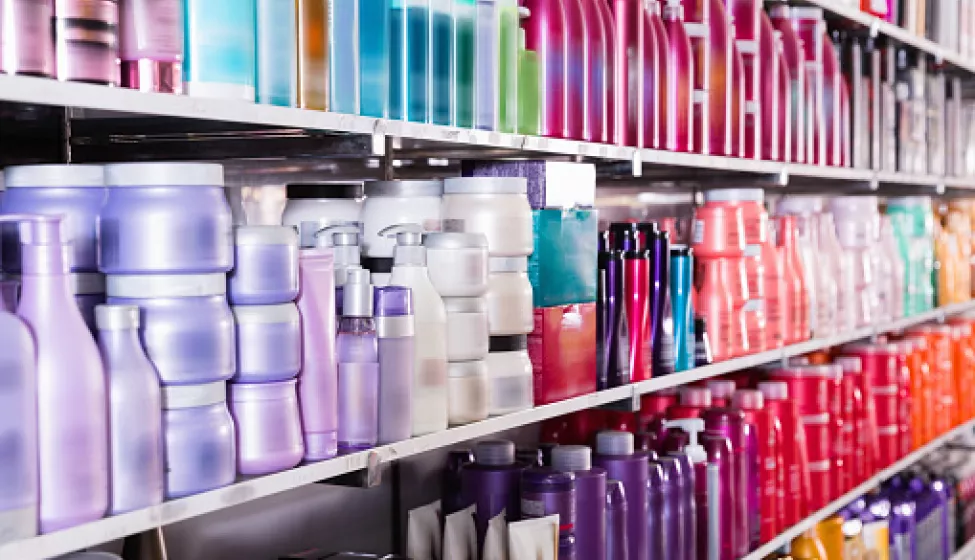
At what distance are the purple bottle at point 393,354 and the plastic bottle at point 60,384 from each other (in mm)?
488

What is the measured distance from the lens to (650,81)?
2.51 m

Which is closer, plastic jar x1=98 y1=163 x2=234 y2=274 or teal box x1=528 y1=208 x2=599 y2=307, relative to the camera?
plastic jar x1=98 y1=163 x2=234 y2=274

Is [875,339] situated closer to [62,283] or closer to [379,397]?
[379,397]

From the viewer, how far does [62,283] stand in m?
1.23

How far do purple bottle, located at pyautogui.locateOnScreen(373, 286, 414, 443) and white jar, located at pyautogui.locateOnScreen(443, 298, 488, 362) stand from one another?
144mm

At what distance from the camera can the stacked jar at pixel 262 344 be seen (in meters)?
1.46

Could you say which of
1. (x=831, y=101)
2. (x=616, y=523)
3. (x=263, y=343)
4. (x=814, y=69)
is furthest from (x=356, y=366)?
(x=831, y=101)

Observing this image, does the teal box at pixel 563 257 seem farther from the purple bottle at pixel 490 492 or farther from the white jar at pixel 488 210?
the purple bottle at pixel 490 492

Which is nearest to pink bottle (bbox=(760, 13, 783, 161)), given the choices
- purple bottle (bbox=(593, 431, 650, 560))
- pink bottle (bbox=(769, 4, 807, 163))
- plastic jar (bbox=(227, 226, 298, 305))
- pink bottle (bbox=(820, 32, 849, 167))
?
pink bottle (bbox=(769, 4, 807, 163))

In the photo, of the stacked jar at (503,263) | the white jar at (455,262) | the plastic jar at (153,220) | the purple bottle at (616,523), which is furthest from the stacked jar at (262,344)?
the purple bottle at (616,523)

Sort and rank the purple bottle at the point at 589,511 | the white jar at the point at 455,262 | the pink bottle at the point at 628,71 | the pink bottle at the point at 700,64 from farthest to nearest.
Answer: the pink bottle at the point at 700,64 → the pink bottle at the point at 628,71 → the purple bottle at the point at 589,511 → the white jar at the point at 455,262

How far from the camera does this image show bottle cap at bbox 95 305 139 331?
1274 millimetres

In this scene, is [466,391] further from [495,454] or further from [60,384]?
[60,384]

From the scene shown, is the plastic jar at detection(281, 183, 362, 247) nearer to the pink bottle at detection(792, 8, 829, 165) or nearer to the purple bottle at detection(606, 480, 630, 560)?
the purple bottle at detection(606, 480, 630, 560)
